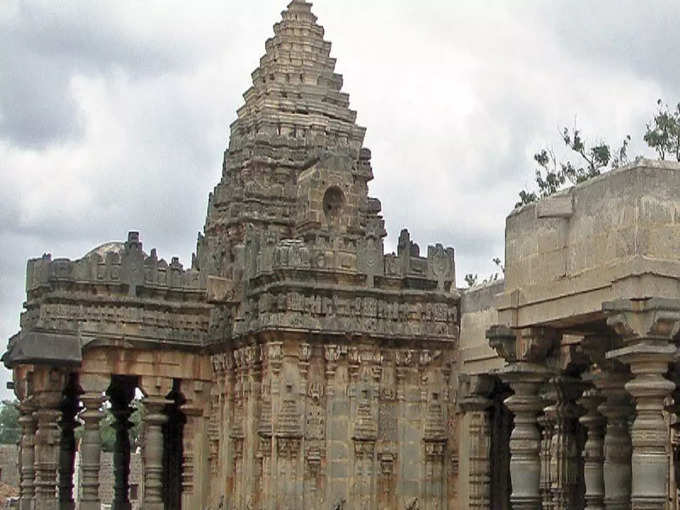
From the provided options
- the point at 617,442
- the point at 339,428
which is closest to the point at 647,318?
the point at 617,442

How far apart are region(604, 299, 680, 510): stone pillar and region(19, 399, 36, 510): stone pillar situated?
14.2m

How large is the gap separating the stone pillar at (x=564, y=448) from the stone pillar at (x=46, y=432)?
8203 mm

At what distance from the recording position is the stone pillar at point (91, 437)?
2302 centimetres

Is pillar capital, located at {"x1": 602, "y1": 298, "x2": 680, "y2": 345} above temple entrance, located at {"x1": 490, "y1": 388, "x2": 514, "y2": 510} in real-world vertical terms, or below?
above

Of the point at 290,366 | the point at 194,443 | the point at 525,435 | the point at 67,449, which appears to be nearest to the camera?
the point at 525,435

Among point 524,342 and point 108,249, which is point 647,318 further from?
point 108,249

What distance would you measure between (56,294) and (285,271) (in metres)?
3.78

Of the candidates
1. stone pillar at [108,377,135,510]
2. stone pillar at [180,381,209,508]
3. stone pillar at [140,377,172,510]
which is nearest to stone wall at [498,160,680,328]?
stone pillar at [140,377,172,510]

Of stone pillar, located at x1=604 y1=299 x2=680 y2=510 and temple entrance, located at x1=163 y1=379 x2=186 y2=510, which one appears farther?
temple entrance, located at x1=163 y1=379 x2=186 y2=510

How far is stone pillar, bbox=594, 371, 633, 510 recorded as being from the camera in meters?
13.8

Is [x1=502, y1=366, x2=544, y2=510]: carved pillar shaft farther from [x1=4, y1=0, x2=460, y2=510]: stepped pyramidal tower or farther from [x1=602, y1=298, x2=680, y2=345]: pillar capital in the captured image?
[x1=4, y1=0, x2=460, y2=510]: stepped pyramidal tower

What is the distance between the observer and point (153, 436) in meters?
24.1

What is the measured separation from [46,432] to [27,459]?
114 centimetres

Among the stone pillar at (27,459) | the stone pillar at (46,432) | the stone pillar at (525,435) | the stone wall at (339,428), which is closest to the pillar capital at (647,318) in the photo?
the stone pillar at (525,435)
